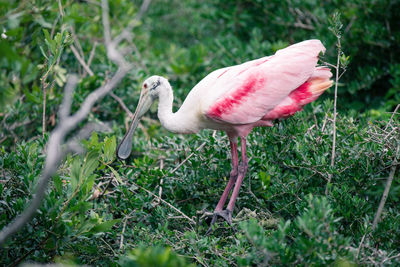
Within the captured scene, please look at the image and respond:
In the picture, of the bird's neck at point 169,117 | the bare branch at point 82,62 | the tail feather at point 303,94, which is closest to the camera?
the tail feather at point 303,94

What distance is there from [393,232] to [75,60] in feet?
16.3

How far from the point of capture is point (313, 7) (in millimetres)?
7184

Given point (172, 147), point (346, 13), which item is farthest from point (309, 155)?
point (346, 13)

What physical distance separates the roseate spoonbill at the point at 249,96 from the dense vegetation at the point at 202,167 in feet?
0.67

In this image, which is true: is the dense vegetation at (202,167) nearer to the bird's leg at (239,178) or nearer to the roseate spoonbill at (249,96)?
the bird's leg at (239,178)

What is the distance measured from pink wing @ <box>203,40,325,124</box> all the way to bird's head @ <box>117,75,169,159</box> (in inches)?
23.5

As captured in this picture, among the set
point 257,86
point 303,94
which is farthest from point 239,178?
point 303,94

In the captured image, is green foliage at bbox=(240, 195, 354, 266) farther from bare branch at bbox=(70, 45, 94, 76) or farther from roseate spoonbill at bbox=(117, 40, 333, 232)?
bare branch at bbox=(70, 45, 94, 76)

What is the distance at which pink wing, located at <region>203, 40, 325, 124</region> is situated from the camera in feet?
14.5

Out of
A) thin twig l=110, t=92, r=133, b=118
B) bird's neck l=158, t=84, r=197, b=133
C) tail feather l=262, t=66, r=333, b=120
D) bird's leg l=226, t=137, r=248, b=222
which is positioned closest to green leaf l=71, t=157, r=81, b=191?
bird's neck l=158, t=84, r=197, b=133

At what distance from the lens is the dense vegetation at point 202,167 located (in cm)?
348

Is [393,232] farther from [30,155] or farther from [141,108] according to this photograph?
[30,155]

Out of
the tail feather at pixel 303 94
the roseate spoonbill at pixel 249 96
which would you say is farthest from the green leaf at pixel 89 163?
the tail feather at pixel 303 94

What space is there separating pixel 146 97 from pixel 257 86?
124 centimetres
